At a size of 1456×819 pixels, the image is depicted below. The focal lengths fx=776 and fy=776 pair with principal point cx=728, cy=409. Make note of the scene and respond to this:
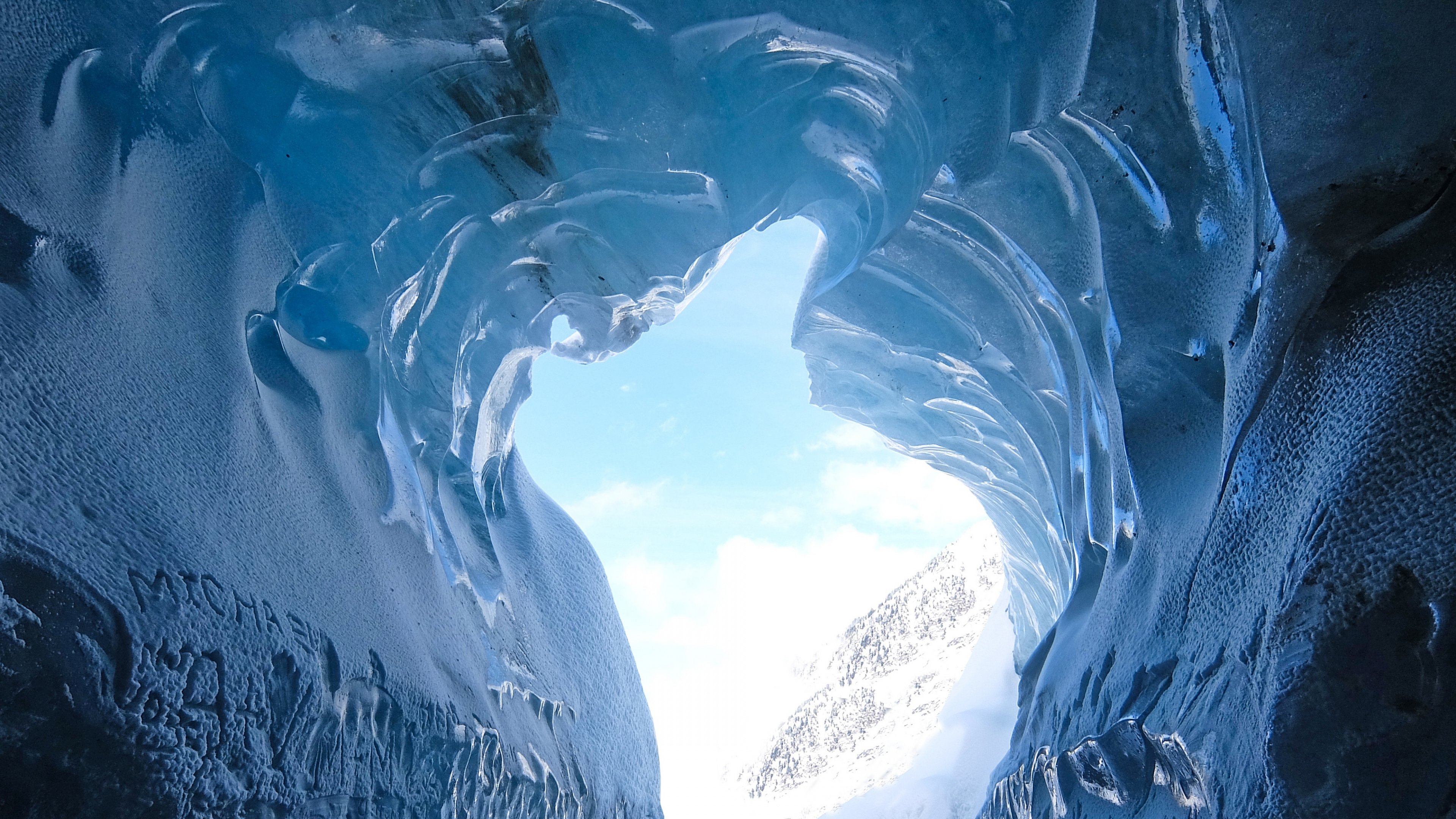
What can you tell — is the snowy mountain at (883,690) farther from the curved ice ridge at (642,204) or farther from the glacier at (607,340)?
the curved ice ridge at (642,204)

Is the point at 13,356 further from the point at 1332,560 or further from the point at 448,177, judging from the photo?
the point at 1332,560

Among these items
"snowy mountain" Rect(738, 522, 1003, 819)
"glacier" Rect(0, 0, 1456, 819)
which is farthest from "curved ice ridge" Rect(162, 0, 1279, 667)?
"snowy mountain" Rect(738, 522, 1003, 819)

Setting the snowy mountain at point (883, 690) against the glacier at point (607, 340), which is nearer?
the glacier at point (607, 340)

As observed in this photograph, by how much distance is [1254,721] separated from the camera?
1.62 metres

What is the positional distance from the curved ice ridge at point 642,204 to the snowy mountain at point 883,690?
7125mm

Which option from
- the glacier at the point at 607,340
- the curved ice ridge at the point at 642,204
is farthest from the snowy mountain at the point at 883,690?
the curved ice ridge at the point at 642,204

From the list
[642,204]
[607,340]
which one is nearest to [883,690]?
[607,340]

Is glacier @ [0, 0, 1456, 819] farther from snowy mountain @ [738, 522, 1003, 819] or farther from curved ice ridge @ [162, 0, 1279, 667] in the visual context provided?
snowy mountain @ [738, 522, 1003, 819]

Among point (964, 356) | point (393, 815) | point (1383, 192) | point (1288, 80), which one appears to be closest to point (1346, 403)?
point (1383, 192)

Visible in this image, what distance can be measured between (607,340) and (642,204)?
3.29 feet

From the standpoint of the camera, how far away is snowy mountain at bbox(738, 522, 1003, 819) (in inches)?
401

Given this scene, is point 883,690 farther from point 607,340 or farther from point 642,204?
point 642,204

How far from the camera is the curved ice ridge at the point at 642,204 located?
2.49m

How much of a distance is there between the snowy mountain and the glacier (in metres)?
7.01
